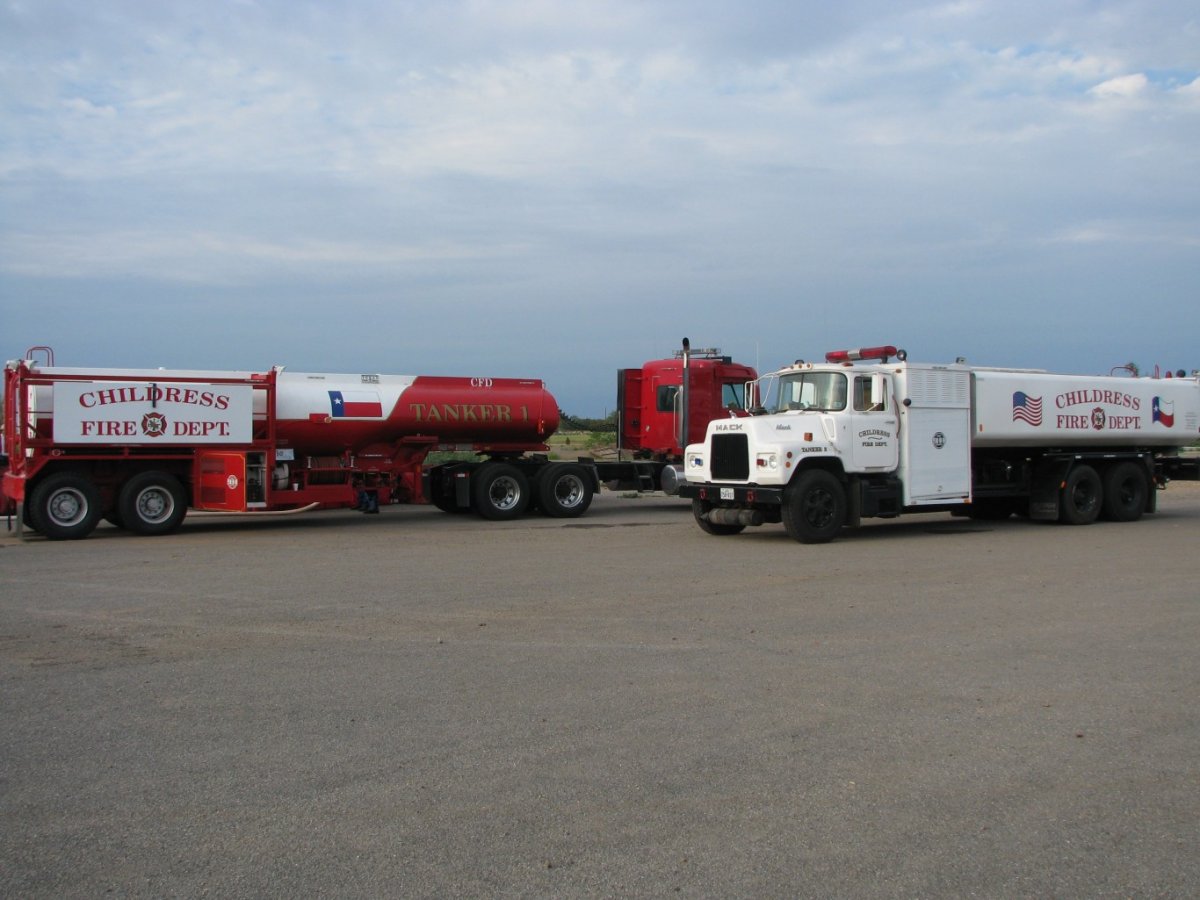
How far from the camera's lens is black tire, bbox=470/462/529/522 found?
20000 millimetres

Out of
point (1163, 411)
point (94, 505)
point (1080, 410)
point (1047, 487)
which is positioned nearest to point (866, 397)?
point (1047, 487)

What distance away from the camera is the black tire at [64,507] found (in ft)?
53.6

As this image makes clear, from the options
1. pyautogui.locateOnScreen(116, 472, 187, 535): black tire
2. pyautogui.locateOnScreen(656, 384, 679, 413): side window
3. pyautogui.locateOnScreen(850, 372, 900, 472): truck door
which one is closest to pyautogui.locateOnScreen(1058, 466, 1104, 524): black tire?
pyautogui.locateOnScreen(850, 372, 900, 472): truck door

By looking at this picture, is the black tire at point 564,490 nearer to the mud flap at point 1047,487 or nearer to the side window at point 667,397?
the side window at point 667,397

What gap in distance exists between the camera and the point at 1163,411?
20016 mm

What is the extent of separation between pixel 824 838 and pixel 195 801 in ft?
8.97

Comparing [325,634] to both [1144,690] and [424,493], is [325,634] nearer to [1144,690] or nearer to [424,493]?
[1144,690]

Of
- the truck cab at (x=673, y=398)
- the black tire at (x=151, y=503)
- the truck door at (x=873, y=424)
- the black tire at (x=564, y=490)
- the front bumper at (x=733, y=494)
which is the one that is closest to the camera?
the front bumper at (x=733, y=494)

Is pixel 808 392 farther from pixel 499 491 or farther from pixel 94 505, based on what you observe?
pixel 94 505

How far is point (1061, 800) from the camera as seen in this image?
16.2 feet

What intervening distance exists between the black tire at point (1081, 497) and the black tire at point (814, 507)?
5059mm

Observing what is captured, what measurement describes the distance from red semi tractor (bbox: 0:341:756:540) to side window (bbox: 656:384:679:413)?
0.08 ft

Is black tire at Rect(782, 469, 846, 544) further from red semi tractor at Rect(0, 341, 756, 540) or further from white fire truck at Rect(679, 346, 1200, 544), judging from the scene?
red semi tractor at Rect(0, 341, 756, 540)

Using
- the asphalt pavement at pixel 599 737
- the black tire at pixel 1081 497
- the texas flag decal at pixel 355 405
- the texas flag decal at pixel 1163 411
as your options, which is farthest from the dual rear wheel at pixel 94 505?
the texas flag decal at pixel 1163 411
